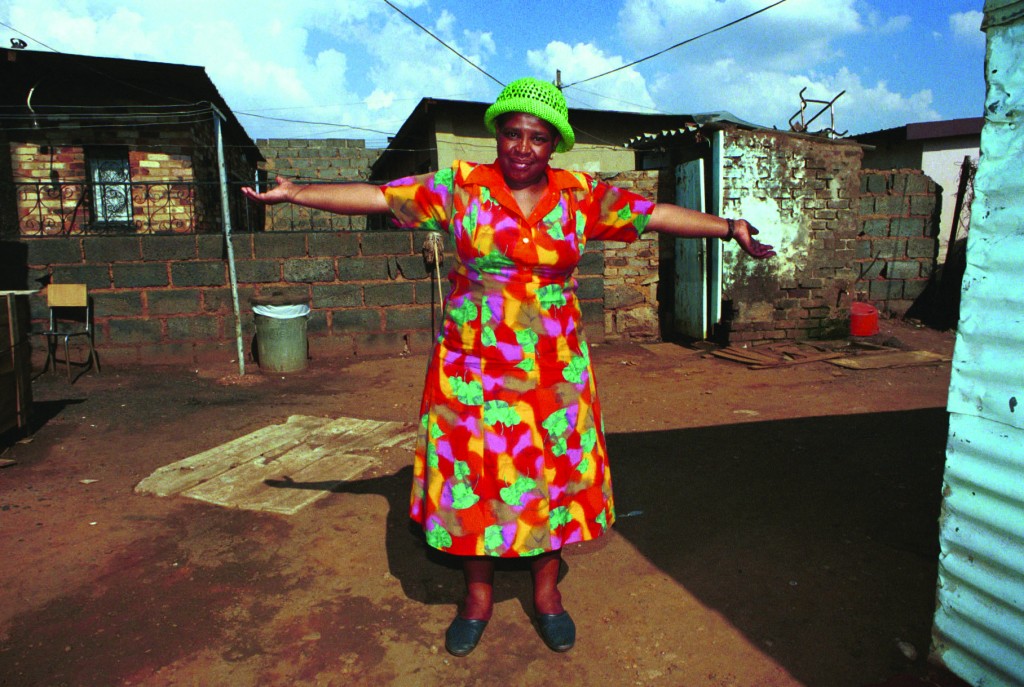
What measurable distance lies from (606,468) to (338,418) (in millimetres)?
3504

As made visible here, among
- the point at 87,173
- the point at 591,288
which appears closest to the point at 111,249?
the point at 591,288

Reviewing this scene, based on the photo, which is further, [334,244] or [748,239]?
[334,244]

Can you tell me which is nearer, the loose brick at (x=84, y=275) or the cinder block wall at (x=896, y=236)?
the loose brick at (x=84, y=275)

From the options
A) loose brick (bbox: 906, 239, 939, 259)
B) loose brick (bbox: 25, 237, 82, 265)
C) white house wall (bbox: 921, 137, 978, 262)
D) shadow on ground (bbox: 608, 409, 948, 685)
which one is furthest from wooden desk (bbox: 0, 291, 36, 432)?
white house wall (bbox: 921, 137, 978, 262)

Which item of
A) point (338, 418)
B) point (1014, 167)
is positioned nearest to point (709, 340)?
point (338, 418)

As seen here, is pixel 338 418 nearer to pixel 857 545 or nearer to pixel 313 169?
pixel 857 545

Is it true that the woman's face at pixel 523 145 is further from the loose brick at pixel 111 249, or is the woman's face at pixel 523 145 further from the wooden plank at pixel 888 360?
the loose brick at pixel 111 249

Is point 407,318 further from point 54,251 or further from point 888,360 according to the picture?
point 888,360

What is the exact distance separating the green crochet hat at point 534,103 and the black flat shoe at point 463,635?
167 cm

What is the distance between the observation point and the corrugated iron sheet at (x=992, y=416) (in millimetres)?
1713

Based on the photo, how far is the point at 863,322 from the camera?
28.5 feet

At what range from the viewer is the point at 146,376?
23.2ft

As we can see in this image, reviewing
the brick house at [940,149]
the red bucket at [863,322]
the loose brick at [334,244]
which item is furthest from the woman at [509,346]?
the brick house at [940,149]

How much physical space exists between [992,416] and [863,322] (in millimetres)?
7647
